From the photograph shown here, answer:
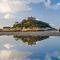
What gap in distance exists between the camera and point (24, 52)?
8.38m

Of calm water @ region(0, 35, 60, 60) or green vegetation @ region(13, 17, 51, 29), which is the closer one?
calm water @ region(0, 35, 60, 60)

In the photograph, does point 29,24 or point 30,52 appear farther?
point 29,24

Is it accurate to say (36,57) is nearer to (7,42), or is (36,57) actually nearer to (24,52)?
(24,52)

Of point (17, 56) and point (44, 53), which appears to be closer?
point (17, 56)

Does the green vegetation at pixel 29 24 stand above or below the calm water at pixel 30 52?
above

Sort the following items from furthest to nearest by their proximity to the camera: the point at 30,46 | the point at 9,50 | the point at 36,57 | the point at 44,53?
1. the point at 30,46
2. the point at 9,50
3. the point at 44,53
4. the point at 36,57

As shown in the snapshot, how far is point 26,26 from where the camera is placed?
12109 mm

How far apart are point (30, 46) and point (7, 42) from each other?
1.42m

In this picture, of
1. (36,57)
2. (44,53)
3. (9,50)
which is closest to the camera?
(36,57)

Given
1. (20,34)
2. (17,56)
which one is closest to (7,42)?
(20,34)

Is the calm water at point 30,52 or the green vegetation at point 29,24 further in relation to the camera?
the green vegetation at point 29,24

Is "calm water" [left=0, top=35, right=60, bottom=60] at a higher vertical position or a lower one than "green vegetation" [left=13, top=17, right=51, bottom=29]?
lower

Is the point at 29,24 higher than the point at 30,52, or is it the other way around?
the point at 29,24

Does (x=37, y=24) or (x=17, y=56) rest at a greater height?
(x=37, y=24)
